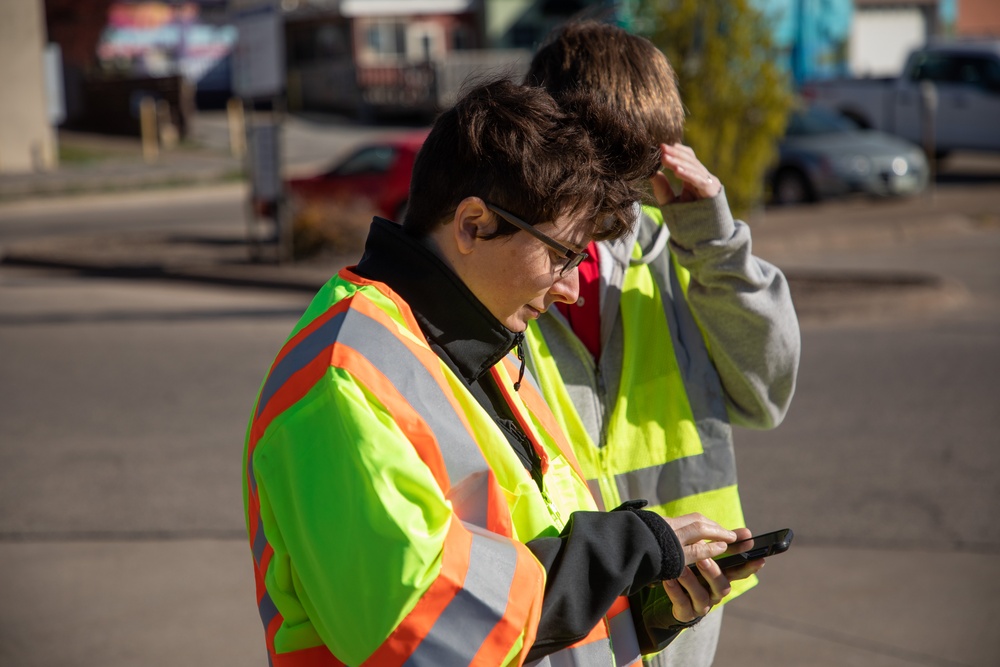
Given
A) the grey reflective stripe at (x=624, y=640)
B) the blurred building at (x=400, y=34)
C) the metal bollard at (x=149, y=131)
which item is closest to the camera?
the grey reflective stripe at (x=624, y=640)

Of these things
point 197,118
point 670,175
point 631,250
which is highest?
point 670,175

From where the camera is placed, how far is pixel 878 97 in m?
20.2

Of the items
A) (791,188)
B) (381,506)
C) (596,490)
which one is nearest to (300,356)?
(381,506)

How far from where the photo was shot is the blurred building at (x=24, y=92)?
2425 centimetres

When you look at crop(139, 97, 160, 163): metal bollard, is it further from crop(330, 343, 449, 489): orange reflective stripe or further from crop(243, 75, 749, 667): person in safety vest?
crop(330, 343, 449, 489): orange reflective stripe

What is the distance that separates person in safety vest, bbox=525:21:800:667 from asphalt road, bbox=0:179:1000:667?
5.77ft

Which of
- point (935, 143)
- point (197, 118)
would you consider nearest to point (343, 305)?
point (935, 143)

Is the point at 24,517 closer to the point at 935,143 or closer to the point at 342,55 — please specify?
the point at 935,143

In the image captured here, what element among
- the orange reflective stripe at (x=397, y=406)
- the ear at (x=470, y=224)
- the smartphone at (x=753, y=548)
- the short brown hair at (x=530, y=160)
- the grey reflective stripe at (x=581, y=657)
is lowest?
the grey reflective stripe at (x=581, y=657)

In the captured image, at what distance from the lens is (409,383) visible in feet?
4.93

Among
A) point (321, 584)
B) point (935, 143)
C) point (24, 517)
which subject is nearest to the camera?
point (321, 584)

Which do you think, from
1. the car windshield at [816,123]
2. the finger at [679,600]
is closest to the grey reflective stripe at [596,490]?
the finger at [679,600]

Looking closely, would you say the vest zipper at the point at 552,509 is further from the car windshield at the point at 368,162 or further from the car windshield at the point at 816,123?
the car windshield at the point at 816,123

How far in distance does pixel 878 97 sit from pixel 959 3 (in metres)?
30.3
